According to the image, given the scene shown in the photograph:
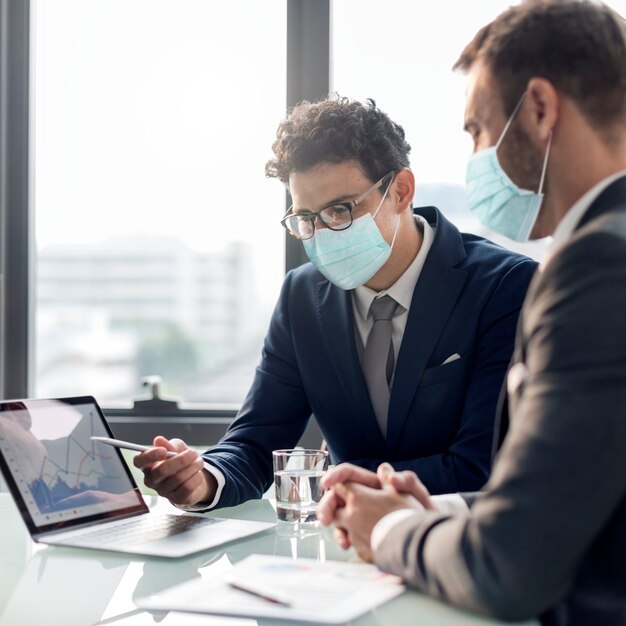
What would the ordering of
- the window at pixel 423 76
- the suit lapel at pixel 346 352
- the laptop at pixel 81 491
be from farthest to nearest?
the window at pixel 423 76, the suit lapel at pixel 346 352, the laptop at pixel 81 491

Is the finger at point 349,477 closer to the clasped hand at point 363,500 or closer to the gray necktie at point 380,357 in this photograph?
the clasped hand at point 363,500

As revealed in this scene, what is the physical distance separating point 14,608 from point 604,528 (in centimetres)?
64

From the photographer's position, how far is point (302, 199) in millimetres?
1868

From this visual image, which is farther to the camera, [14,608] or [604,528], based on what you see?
[14,608]

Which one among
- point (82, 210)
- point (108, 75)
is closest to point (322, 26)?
point (108, 75)

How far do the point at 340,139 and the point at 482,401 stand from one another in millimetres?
678

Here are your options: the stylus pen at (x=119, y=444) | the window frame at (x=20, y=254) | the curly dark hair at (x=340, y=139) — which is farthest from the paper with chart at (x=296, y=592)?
the window frame at (x=20, y=254)

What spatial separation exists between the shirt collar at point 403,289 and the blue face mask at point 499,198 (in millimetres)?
559

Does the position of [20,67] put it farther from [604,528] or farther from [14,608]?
[604,528]

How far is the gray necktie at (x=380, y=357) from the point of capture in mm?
1841

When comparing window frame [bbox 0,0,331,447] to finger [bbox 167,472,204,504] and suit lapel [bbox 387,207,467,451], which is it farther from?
finger [bbox 167,472,204,504]

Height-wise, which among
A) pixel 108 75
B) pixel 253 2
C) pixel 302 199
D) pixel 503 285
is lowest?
pixel 503 285

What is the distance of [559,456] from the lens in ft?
2.47

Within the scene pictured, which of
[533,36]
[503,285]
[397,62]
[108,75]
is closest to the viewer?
[533,36]
